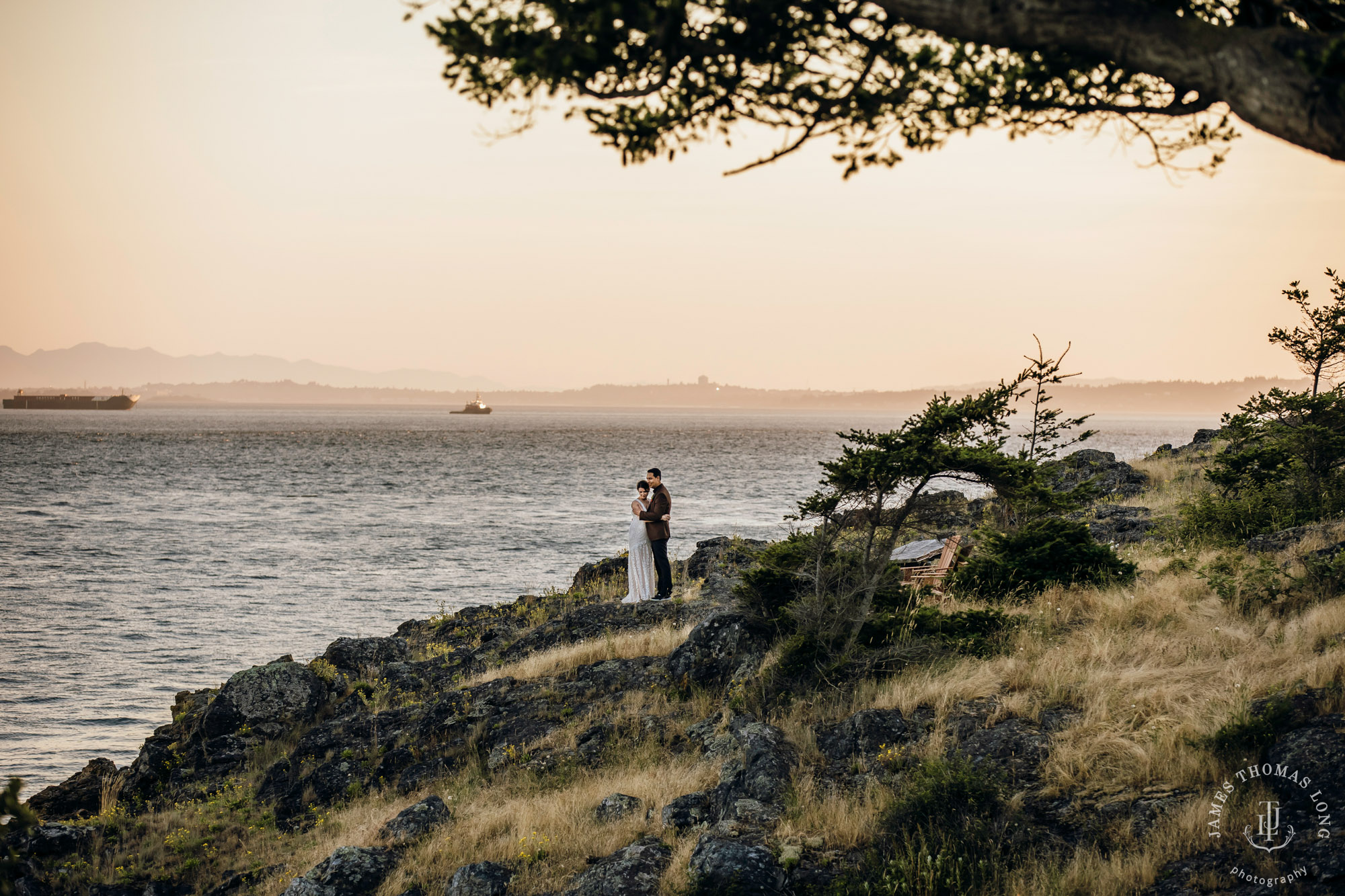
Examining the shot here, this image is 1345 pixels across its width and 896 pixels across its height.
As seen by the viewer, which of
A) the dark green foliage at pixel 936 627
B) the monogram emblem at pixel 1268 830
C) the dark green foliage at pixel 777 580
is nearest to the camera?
the monogram emblem at pixel 1268 830

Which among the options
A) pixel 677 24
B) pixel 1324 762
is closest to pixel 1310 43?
pixel 677 24

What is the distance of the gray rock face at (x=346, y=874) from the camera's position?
7383 millimetres

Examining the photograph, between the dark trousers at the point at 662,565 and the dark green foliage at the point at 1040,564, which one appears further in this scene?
the dark trousers at the point at 662,565

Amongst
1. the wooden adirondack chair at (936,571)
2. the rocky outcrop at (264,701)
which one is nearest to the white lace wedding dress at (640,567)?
the wooden adirondack chair at (936,571)

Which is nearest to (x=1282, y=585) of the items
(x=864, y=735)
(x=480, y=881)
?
(x=864, y=735)

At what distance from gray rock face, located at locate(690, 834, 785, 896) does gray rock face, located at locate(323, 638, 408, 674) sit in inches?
436

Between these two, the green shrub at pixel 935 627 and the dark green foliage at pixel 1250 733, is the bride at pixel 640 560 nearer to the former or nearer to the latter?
the green shrub at pixel 935 627

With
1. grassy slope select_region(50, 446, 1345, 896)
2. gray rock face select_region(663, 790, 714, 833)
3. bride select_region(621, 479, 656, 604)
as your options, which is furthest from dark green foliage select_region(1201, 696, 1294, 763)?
bride select_region(621, 479, 656, 604)

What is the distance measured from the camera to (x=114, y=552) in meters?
34.2

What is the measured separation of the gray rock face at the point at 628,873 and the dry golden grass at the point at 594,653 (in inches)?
223

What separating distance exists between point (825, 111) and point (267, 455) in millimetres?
101659

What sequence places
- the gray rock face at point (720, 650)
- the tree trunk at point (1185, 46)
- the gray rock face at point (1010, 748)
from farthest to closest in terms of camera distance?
1. the gray rock face at point (720, 650)
2. the gray rock face at point (1010, 748)
3. the tree trunk at point (1185, 46)

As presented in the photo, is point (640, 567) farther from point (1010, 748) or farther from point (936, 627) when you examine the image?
point (1010, 748)

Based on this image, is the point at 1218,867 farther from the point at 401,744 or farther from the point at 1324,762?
the point at 401,744
